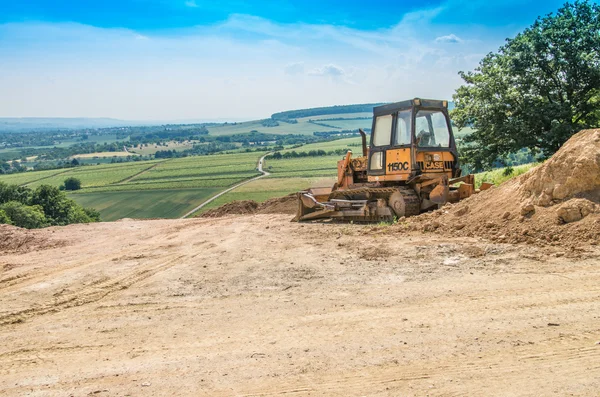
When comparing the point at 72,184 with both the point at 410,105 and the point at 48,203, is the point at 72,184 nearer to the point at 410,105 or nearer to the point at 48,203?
the point at 48,203

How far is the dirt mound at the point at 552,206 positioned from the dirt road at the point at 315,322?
464 mm

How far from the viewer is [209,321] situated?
6602mm

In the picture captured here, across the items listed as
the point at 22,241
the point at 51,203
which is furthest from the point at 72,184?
the point at 22,241

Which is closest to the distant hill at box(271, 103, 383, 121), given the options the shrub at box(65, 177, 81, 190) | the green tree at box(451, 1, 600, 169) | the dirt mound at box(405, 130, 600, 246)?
the shrub at box(65, 177, 81, 190)

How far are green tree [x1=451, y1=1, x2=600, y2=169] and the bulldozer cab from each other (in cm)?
656

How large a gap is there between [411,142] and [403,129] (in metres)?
0.44

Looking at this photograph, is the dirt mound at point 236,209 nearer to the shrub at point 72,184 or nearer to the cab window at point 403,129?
the cab window at point 403,129

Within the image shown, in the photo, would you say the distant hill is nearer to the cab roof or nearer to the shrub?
the shrub

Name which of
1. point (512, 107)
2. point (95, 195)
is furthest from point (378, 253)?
point (95, 195)

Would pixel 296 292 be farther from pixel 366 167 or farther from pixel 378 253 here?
pixel 366 167

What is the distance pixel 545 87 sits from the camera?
19.6 meters

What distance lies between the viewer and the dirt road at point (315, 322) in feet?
15.4

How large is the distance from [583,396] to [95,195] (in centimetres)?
5582

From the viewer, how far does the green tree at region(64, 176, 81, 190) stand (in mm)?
61219
